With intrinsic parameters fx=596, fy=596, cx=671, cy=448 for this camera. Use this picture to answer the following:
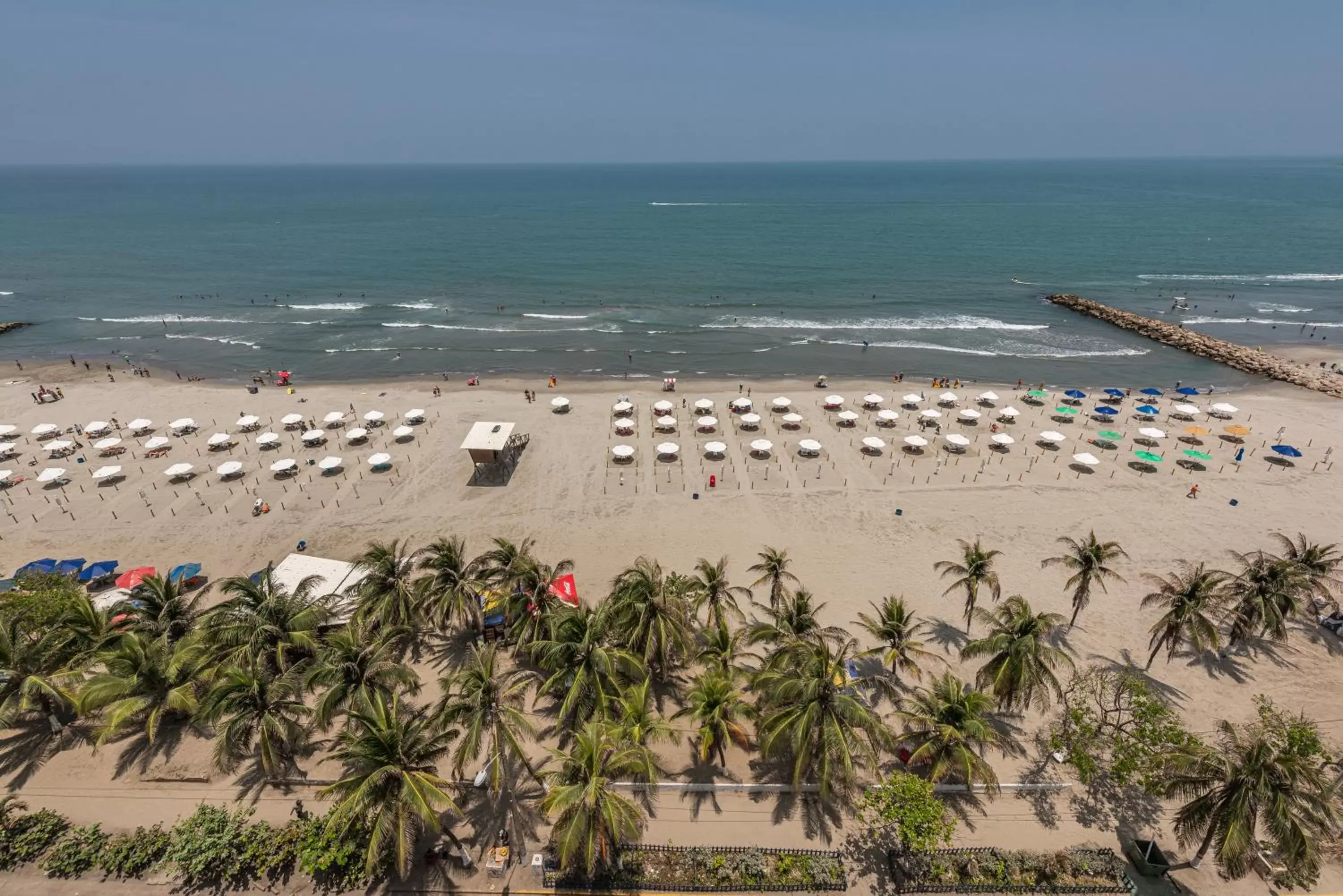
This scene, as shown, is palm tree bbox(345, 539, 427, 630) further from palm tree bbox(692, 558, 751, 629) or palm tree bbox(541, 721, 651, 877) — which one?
palm tree bbox(692, 558, 751, 629)

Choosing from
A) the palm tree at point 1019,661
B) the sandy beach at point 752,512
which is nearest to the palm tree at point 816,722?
the sandy beach at point 752,512

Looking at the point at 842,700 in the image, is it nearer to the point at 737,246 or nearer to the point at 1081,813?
the point at 1081,813

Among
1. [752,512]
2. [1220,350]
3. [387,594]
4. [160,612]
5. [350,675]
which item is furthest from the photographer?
[1220,350]

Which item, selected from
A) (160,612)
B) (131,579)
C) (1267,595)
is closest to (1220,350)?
(1267,595)

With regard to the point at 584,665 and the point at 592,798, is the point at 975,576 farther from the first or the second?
the point at 592,798

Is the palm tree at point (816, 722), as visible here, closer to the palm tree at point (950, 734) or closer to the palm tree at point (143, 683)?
the palm tree at point (950, 734)

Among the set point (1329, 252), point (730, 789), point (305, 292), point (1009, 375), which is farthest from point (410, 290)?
point (1329, 252)
